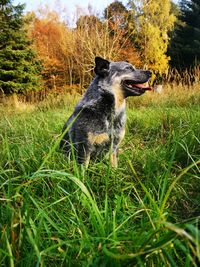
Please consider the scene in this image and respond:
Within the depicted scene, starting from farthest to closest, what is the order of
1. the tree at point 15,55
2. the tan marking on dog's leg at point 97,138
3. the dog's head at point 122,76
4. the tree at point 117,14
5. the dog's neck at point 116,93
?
the tree at point 117,14, the tree at point 15,55, the dog's head at point 122,76, the dog's neck at point 116,93, the tan marking on dog's leg at point 97,138

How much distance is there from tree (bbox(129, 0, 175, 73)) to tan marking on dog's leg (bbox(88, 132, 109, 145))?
25022 millimetres

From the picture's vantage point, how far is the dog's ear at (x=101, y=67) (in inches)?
140

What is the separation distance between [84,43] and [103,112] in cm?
2061

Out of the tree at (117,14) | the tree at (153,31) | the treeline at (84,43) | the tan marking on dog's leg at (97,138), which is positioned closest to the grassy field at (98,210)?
the tan marking on dog's leg at (97,138)

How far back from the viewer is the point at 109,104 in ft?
11.0

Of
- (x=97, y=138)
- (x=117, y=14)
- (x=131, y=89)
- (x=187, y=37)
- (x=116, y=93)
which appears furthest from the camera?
(x=187, y=37)

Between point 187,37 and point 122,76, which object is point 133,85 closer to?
point 122,76

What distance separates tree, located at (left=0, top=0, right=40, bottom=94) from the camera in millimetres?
17547

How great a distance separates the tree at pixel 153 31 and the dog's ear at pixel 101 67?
24.5 metres

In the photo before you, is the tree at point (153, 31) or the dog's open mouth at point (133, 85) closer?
the dog's open mouth at point (133, 85)

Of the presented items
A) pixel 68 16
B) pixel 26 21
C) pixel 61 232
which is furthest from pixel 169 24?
pixel 61 232

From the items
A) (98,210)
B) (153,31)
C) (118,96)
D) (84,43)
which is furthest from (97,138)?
(153,31)

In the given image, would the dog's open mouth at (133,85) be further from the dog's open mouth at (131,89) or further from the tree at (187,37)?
the tree at (187,37)

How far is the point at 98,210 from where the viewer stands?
1.40 meters
